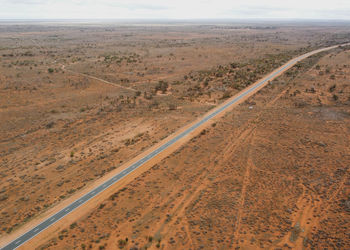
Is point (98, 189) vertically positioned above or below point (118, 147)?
below

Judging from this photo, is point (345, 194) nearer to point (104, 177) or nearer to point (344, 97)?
point (104, 177)

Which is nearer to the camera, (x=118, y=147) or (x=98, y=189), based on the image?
(x=98, y=189)

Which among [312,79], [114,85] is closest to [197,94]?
[114,85]

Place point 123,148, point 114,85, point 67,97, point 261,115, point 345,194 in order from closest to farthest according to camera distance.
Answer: point 345,194, point 123,148, point 261,115, point 67,97, point 114,85

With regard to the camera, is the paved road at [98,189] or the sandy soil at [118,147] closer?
the paved road at [98,189]

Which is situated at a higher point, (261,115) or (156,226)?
(261,115)

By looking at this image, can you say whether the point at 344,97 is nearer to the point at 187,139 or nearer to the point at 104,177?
the point at 187,139

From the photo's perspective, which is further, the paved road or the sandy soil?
the sandy soil

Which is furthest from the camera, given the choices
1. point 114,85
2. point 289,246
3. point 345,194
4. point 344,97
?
point 114,85

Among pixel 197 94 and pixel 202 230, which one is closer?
pixel 202 230

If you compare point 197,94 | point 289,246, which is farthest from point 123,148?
point 197,94
